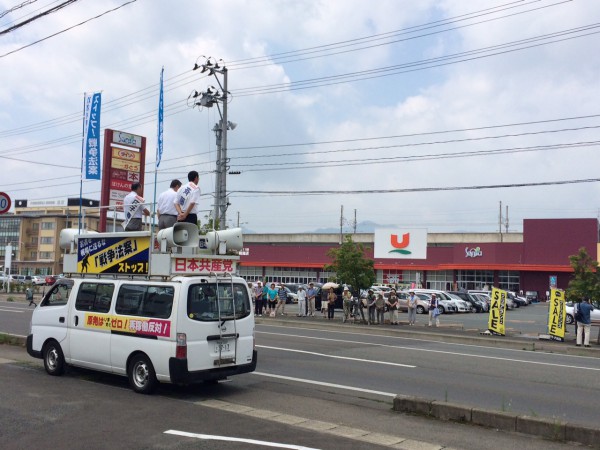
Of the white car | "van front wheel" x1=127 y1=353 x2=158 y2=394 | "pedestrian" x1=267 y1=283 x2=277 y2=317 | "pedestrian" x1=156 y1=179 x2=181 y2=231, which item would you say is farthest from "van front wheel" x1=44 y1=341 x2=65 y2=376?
the white car

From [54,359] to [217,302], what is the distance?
3.66m

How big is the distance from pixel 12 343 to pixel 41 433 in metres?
9.11

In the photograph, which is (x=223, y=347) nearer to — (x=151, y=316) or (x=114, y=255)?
(x=151, y=316)

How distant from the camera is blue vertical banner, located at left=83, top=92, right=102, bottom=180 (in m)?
22.7

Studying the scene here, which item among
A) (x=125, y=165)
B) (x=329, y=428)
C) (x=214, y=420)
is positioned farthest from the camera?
(x=125, y=165)

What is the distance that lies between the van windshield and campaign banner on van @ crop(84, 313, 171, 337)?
18.6 inches

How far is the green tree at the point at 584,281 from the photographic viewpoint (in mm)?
20250

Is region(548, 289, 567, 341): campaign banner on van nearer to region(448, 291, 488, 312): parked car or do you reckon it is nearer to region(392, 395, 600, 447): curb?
region(392, 395, 600, 447): curb

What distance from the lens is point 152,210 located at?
10297 mm

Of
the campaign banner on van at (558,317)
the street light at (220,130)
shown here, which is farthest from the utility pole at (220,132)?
the campaign banner on van at (558,317)

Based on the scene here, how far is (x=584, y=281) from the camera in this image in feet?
67.4

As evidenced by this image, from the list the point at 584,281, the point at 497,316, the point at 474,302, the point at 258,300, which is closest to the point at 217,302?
the point at 497,316

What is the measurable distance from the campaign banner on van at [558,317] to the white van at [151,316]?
14.7 m

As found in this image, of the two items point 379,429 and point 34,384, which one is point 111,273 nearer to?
point 34,384
